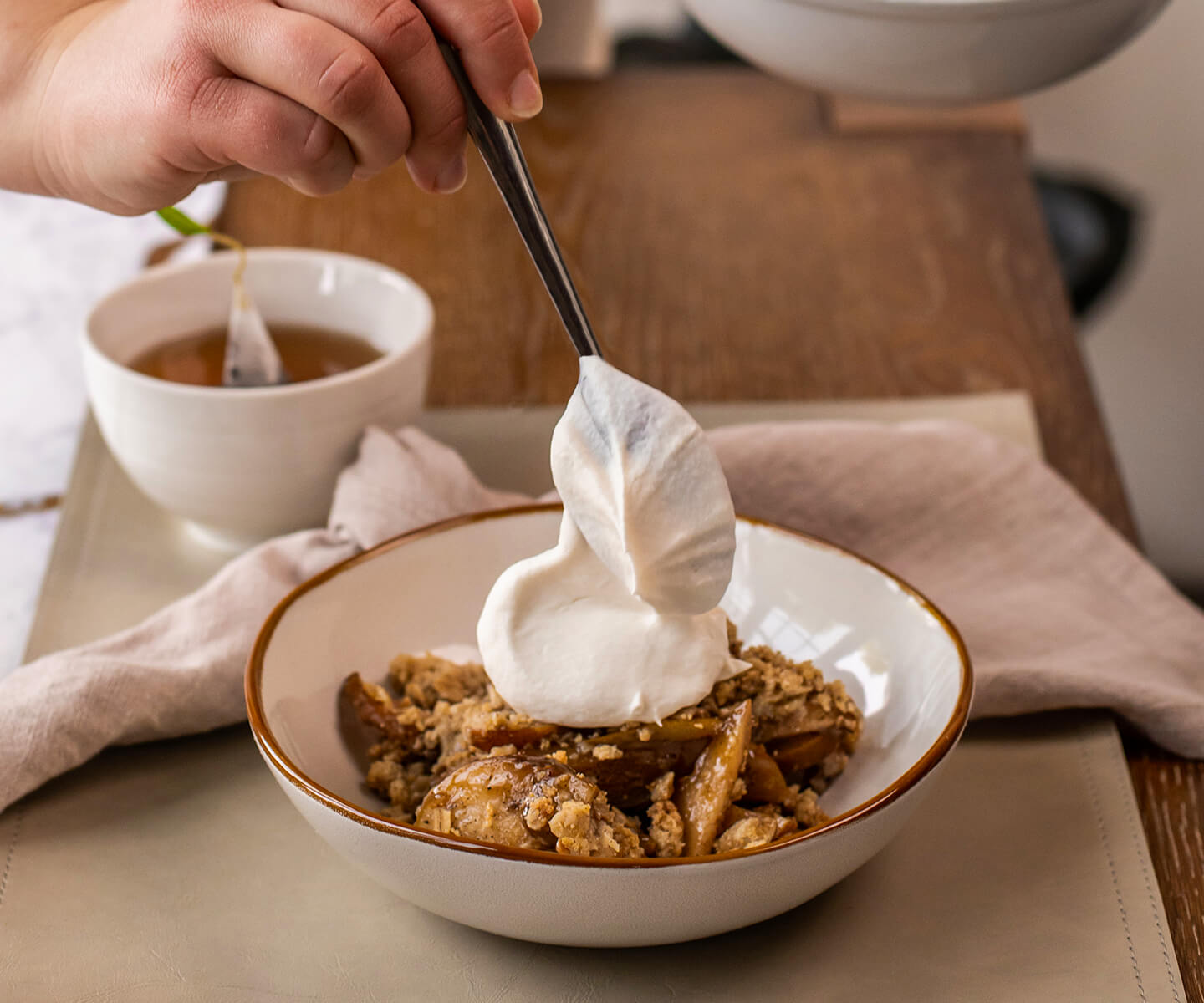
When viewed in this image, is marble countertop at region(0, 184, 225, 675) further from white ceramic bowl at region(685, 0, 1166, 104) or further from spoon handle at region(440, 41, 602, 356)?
white ceramic bowl at region(685, 0, 1166, 104)

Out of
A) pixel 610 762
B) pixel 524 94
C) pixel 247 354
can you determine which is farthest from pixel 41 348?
pixel 610 762

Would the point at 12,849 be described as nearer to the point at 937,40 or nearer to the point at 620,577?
the point at 620,577

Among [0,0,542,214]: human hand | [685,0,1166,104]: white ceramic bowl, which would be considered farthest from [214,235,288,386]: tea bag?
[685,0,1166,104]: white ceramic bowl

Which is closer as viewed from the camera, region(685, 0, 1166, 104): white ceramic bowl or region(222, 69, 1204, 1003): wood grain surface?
region(685, 0, 1166, 104): white ceramic bowl

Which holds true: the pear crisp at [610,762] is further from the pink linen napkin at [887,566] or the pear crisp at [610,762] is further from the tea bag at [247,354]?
the tea bag at [247,354]

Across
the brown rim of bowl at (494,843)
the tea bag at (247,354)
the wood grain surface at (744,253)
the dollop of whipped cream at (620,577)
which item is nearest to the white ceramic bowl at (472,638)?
the brown rim of bowl at (494,843)

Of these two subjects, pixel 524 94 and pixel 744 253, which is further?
pixel 744 253

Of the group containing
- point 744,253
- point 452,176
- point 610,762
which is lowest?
point 744,253
